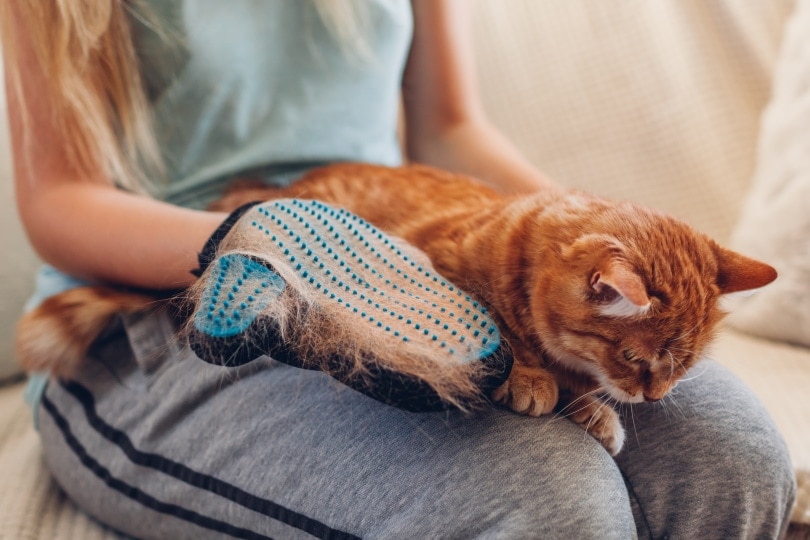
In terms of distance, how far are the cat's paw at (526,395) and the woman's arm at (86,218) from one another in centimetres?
36

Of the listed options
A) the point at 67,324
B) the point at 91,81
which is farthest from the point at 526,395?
the point at 91,81

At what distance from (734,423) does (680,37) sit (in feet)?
3.29

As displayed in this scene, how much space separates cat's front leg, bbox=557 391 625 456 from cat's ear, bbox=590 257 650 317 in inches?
4.2

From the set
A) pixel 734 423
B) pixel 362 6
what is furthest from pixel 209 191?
pixel 734 423

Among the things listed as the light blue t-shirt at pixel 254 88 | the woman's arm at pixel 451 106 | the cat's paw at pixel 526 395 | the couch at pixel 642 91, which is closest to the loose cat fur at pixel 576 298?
the cat's paw at pixel 526 395

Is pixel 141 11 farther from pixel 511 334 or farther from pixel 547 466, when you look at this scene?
pixel 547 466

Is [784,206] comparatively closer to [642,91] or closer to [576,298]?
[642,91]

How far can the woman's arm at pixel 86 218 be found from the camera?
802mm

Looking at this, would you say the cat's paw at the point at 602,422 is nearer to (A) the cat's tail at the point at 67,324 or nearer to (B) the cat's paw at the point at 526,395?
(B) the cat's paw at the point at 526,395

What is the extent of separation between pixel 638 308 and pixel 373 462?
28 centimetres

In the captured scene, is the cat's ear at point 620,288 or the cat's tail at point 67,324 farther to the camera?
the cat's tail at point 67,324

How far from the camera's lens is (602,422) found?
71 centimetres

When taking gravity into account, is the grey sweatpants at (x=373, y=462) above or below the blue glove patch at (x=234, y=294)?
below

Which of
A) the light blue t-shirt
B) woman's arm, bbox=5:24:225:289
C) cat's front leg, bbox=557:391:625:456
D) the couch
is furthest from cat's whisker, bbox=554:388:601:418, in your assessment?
the couch
